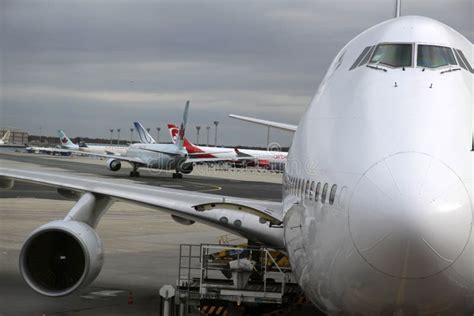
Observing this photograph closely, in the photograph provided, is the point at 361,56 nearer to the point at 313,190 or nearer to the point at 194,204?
the point at 313,190

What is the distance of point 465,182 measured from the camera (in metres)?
7.23

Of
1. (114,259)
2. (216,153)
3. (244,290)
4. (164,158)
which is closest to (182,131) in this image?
(164,158)

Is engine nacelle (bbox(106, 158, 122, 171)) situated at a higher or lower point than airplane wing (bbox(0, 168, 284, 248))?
lower

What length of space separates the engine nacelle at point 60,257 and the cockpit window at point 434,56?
708 centimetres

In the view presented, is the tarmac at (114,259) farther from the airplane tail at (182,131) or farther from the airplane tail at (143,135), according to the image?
the airplane tail at (143,135)

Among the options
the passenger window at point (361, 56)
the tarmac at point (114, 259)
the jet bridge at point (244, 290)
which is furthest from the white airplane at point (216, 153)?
the passenger window at point (361, 56)

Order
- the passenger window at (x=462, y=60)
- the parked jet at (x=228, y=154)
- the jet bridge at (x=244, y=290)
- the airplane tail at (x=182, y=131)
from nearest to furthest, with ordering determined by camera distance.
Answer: the passenger window at (x=462, y=60) < the jet bridge at (x=244, y=290) < the airplane tail at (x=182, y=131) < the parked jet at (x=228, y=154)

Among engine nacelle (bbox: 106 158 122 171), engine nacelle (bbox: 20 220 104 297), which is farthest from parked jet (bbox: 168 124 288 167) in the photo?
engine nacelle (bbox: 20 220 104 297)

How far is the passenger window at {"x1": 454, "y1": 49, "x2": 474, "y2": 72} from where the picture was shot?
30.0 feet

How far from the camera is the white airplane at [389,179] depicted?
6918mm

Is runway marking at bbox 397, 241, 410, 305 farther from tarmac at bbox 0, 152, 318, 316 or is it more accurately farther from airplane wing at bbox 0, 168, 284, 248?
tarmac at bbox 0, 152, 318, 316

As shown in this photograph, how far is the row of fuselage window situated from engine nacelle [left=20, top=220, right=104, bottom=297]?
15.2ft

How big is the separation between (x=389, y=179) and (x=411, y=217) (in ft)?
1.56

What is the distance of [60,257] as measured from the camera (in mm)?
14023
